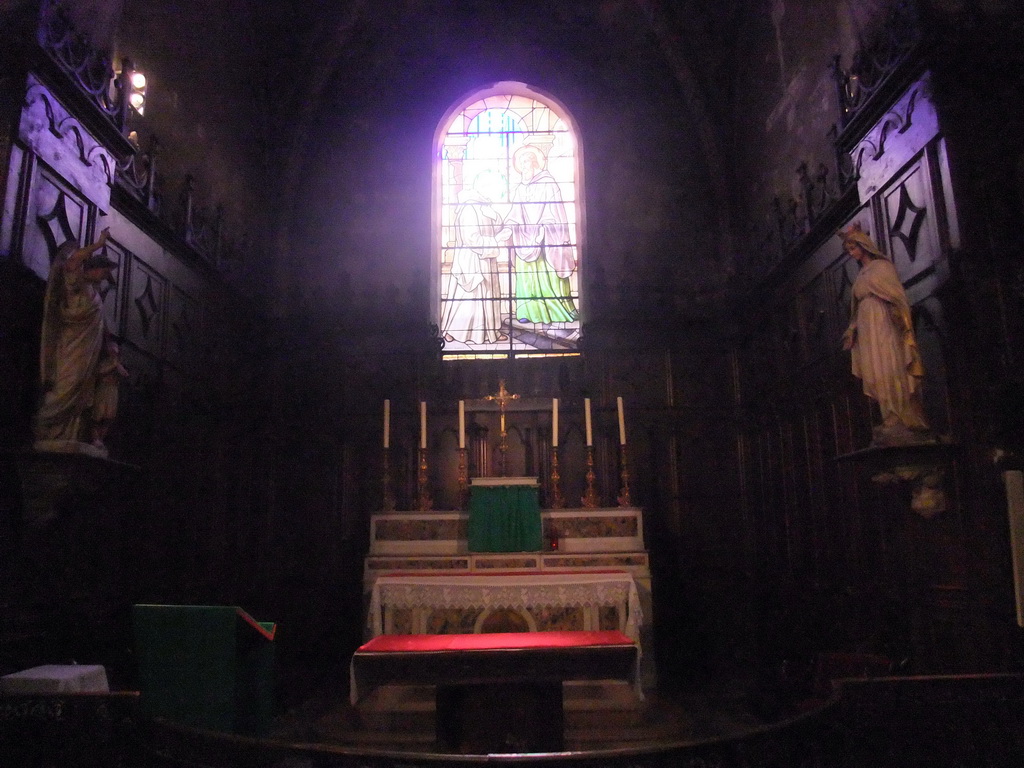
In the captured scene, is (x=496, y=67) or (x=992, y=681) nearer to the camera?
(x=992, y=681)

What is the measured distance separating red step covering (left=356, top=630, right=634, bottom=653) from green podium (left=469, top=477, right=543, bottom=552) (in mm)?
2456

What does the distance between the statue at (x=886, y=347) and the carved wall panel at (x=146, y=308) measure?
5.12 m

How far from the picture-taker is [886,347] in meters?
4.80

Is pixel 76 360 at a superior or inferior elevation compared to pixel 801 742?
superior

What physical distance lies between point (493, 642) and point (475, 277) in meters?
5.89

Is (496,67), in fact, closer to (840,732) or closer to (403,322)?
(403,322)

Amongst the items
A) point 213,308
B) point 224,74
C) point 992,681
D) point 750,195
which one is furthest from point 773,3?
point 992,681

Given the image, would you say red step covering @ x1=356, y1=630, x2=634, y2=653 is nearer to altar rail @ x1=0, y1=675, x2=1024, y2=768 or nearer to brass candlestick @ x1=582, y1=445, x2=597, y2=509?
altar rail @ x1=0, y1=675, x2=1024, y2=768

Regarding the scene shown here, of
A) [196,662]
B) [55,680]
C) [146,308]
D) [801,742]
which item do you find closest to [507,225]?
[146,308]

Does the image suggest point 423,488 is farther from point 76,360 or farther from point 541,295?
point 76,360

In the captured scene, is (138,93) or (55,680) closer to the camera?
(55,680)

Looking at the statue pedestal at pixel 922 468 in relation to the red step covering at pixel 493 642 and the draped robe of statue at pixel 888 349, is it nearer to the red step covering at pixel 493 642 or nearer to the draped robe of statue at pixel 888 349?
the draped robe of statue at pixel 888 349

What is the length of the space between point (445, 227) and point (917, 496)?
6.40 meters

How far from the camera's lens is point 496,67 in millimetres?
9953
